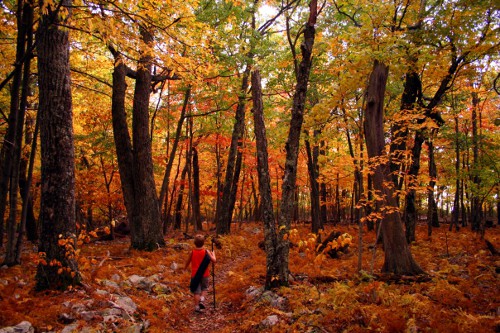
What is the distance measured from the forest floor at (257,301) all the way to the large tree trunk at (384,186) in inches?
22.5

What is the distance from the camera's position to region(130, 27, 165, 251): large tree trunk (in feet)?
35.8

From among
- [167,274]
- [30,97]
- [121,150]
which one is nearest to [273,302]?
[167,274]

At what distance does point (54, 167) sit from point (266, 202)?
4.44m

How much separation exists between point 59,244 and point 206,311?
142 inches

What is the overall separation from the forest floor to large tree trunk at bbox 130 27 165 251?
4.20ft

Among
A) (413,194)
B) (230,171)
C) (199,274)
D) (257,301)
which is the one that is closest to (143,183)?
(199,274)

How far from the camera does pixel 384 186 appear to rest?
7965mm

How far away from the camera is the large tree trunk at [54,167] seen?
5.45 m

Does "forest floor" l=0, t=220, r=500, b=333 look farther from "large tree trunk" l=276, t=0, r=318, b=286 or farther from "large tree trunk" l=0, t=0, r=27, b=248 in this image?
"large tree trunk" l=0, t=0, r=27, b=248

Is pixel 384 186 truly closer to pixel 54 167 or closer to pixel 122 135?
pixel 54 167

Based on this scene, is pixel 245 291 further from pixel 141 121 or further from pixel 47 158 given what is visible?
pixel 141 121

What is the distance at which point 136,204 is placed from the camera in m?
10.9

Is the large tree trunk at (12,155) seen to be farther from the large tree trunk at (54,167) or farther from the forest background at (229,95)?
the large tree trunk at (54,167)

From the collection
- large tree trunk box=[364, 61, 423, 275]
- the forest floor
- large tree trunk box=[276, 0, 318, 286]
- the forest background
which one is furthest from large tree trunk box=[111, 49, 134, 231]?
large tree trunk box=[364, 61, 423, 275]
